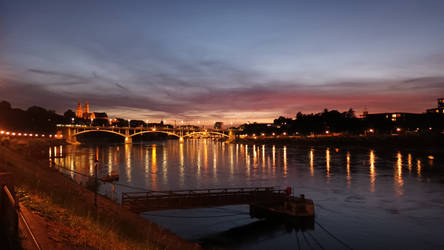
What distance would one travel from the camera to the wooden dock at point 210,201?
2484cm

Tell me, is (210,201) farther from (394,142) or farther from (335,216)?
(394,142)

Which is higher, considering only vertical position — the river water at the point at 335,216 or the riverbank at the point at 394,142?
the riverbank at the point at 394,142

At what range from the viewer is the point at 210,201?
27.1 m

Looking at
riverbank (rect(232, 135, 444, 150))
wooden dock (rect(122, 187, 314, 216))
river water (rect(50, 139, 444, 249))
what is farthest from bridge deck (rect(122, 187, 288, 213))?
riverbank (rect(232, 135, 444, 150))

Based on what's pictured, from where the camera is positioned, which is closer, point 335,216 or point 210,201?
point 210,201

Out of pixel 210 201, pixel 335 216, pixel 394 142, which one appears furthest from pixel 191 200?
pixel 394 142

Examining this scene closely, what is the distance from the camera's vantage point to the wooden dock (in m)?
24.8

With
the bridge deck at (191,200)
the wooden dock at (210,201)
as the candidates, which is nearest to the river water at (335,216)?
the wooden dock at (210,201)

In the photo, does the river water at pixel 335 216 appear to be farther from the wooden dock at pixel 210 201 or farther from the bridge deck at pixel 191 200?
the bridge deck at pixel 191 200

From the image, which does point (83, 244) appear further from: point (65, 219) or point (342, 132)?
point (342, 132)

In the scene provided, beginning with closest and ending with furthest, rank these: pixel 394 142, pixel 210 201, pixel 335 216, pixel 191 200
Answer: pixel 191 200, pixel 210 201, pixel 335 216, pixel 394 142

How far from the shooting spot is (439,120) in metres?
144

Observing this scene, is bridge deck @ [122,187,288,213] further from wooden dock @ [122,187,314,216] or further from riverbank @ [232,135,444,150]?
riverbank @ [232,135,444,150]

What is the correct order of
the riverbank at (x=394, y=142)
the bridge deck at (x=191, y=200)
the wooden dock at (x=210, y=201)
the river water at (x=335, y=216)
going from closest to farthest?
the river water at (x=335, y=216) < the bridge deck at (x=191, y=200) < the wooden dock at (x=210, y=201) < the riverbank at (x=394, y=142)
